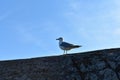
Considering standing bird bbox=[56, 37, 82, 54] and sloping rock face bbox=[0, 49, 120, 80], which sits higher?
standing bird bbox=[56, 37, 82, 54]

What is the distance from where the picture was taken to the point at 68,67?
47.3 ft

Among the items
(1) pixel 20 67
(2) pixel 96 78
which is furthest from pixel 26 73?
(2) pixel 96 78

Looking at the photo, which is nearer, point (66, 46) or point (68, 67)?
point (68, 67)

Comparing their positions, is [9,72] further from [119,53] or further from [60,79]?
[119,53]

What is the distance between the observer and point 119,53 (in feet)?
46.7

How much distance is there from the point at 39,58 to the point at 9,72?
0.98m

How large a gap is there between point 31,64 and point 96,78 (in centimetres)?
215

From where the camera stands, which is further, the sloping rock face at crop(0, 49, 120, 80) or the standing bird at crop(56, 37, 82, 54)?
the standing bird at crop(56, 37, 82, 54)

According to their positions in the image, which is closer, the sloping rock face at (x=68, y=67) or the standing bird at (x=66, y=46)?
the sloping rock face at (x=68, y=67)

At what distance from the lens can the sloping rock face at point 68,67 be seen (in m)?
13.9

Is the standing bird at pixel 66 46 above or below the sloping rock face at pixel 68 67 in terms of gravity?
above

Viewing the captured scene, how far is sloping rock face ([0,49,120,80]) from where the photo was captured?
13.9 meters

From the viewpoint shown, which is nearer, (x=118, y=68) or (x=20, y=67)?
(x=118, y=68)

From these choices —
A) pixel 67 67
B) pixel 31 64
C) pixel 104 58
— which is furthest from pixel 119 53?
pixel 31 64
